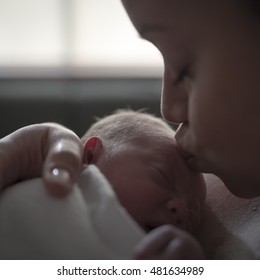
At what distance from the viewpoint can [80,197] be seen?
0.57 meters

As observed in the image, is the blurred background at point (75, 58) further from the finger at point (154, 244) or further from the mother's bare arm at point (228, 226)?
the finger at point (154, 244)

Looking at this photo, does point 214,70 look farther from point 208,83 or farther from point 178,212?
point 178,212

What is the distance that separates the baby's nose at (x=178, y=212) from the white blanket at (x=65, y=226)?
0.08 metres

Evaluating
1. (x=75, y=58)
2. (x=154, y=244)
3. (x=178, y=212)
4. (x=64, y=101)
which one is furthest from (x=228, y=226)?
(x=75, y=58)

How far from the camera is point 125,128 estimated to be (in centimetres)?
71

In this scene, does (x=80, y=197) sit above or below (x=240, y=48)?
below

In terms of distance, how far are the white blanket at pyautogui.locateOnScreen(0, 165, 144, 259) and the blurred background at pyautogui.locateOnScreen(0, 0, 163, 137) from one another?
0.93m

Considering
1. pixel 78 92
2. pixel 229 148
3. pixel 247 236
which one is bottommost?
pixel 78 92

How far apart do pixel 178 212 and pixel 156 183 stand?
0.04 meters

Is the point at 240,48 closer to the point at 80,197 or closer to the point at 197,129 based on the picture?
the point at 197,129

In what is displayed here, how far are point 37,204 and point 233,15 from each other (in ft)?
0.99

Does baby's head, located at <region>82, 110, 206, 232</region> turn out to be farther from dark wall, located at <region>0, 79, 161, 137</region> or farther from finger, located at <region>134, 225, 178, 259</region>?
dark wall, located at <region>0, 79, 161, 137</region>
